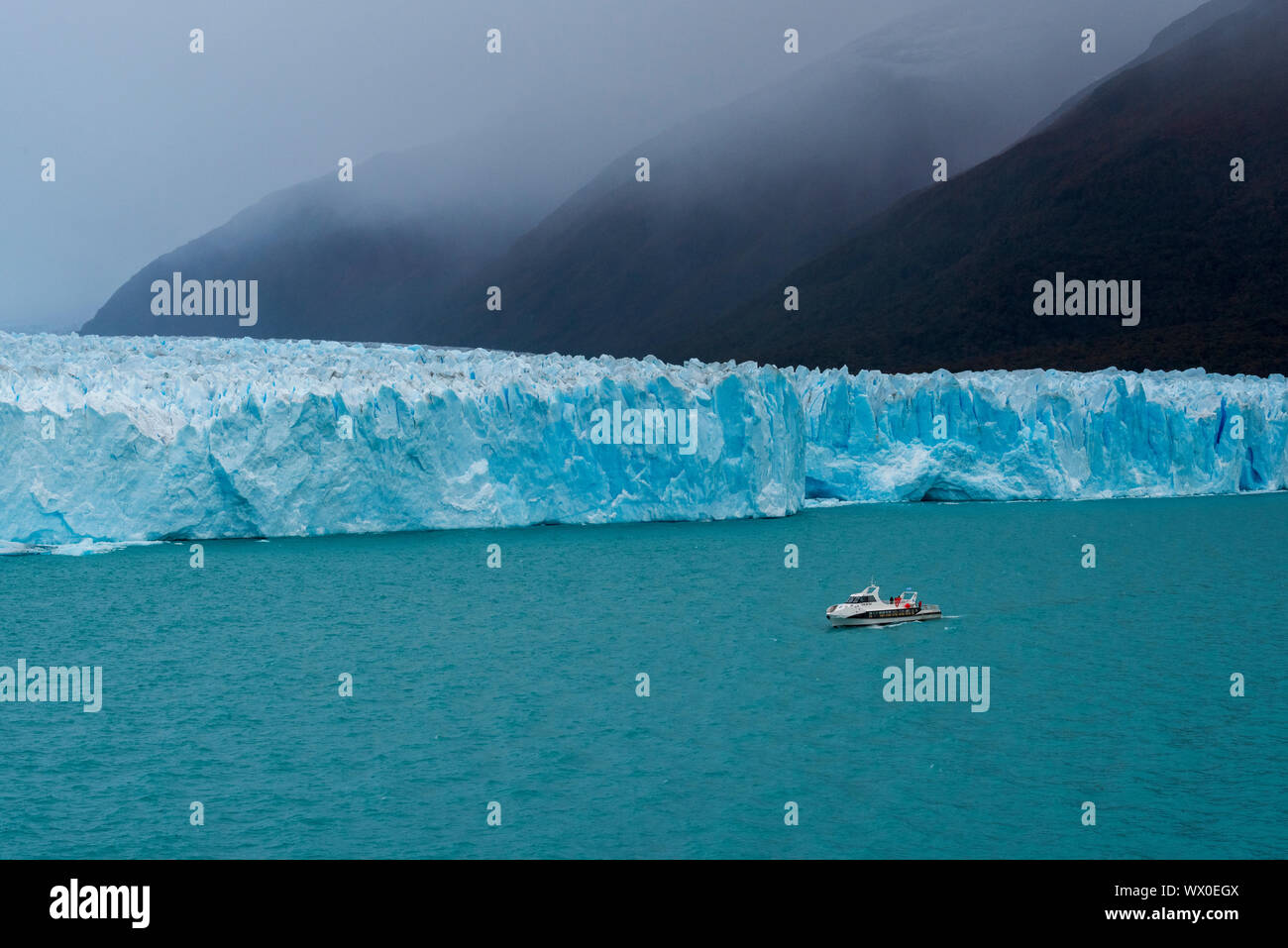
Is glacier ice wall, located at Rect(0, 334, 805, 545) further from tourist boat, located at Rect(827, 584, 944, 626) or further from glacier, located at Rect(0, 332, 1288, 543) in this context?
tourist boat, located at Rect(827, 584, 944, 626)

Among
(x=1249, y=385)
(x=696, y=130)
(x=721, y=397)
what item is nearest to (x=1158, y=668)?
(x=721, y=397)

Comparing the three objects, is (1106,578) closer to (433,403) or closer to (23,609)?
(433,403)
